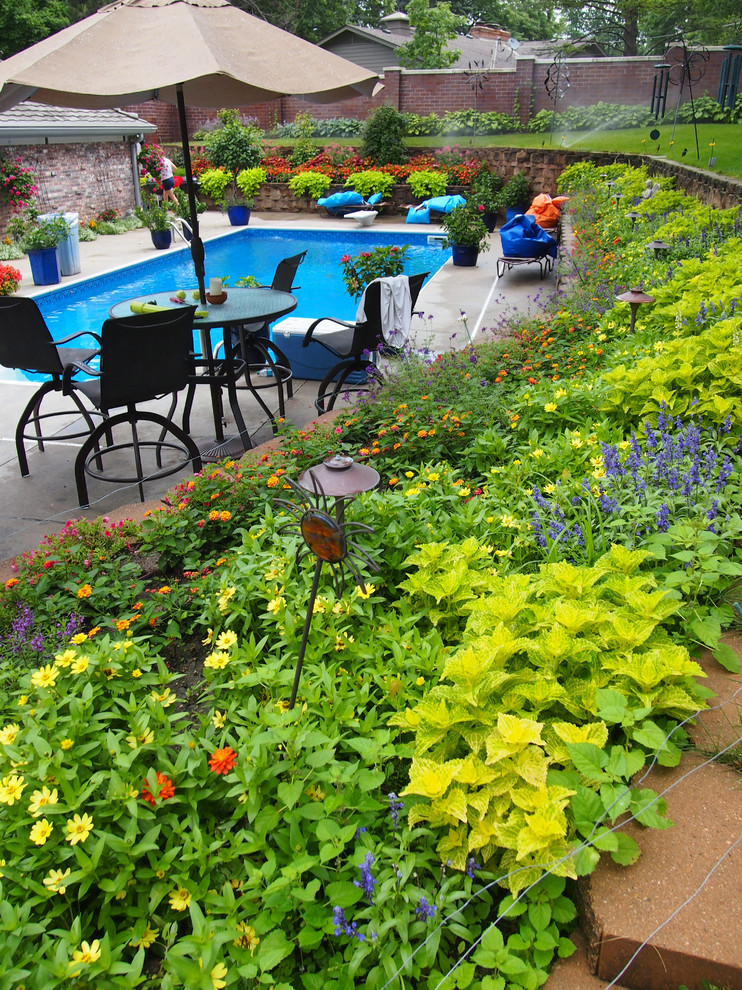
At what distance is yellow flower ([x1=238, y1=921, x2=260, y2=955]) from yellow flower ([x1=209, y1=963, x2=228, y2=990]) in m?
0.08

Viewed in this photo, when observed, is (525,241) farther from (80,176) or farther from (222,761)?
(80,176)

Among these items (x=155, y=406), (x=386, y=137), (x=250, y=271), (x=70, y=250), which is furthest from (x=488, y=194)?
(x=155, y=406)

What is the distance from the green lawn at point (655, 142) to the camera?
1002cm

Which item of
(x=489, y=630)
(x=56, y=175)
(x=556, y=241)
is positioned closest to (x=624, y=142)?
(x=556, y=241)

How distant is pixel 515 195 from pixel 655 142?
2892 millimetres

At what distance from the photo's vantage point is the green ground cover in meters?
1.39

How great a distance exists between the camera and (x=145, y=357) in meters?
3.98

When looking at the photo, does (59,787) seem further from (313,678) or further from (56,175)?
(56,175)

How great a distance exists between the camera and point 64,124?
1423cm

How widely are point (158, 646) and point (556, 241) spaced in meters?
9.54

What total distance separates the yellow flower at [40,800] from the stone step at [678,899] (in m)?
1.12

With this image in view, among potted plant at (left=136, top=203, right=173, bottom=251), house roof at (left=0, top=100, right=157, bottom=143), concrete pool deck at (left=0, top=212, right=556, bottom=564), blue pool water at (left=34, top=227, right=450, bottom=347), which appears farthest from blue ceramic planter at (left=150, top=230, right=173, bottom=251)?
house roof at (left=0, top=100, right=157, bottom=143)

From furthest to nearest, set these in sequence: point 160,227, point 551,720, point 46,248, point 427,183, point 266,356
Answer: point 427,183, point 160,227, point 46,248, point 266,356, point 551,720

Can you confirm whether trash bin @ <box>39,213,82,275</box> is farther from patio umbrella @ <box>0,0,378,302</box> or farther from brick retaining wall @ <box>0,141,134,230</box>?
patio umbrella @ <box>0,0,378,302</box>
